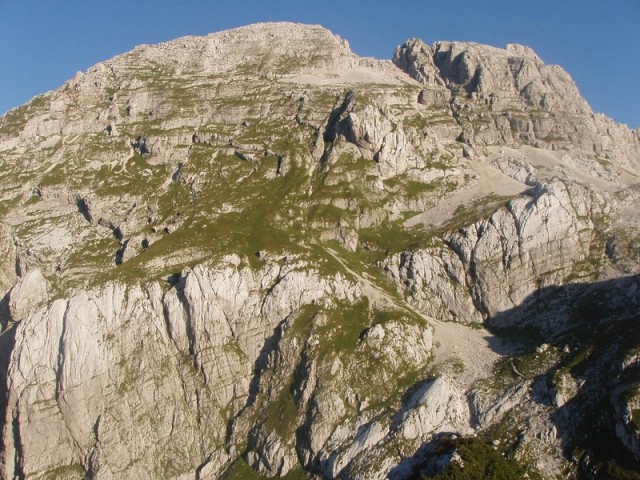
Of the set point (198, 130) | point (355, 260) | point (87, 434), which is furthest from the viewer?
point (198, 130)

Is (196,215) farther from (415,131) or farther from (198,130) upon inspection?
(415,131)

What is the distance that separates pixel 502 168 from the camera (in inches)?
6398

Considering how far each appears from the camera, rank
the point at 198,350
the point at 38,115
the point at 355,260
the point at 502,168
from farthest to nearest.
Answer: the point at 38,115
the point at 502,168
the point at 355,260
the point at 198,350

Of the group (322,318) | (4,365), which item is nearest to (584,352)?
(322,318)

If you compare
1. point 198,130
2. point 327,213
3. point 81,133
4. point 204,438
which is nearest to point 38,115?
point 81,133

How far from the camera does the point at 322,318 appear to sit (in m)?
104

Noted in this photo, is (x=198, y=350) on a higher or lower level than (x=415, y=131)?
lower

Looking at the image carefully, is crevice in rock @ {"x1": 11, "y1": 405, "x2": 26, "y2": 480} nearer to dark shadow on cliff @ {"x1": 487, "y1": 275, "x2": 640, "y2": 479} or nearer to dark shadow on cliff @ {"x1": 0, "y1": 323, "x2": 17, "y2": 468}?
dark shadow on cliff @ {"x1": 0, "y1": 323, "x2": 17, "y2": 468}

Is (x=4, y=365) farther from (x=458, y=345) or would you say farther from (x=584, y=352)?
(x=584, y=352)

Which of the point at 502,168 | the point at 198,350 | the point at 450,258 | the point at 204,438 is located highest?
the point at 502,168

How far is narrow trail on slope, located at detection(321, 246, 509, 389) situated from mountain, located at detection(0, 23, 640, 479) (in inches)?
18.6

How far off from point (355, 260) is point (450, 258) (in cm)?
2182

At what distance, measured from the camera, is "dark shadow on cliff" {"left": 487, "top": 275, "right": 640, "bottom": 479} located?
7069cm

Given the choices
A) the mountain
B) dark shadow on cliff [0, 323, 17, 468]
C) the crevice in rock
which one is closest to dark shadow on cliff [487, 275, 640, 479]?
the mountain
